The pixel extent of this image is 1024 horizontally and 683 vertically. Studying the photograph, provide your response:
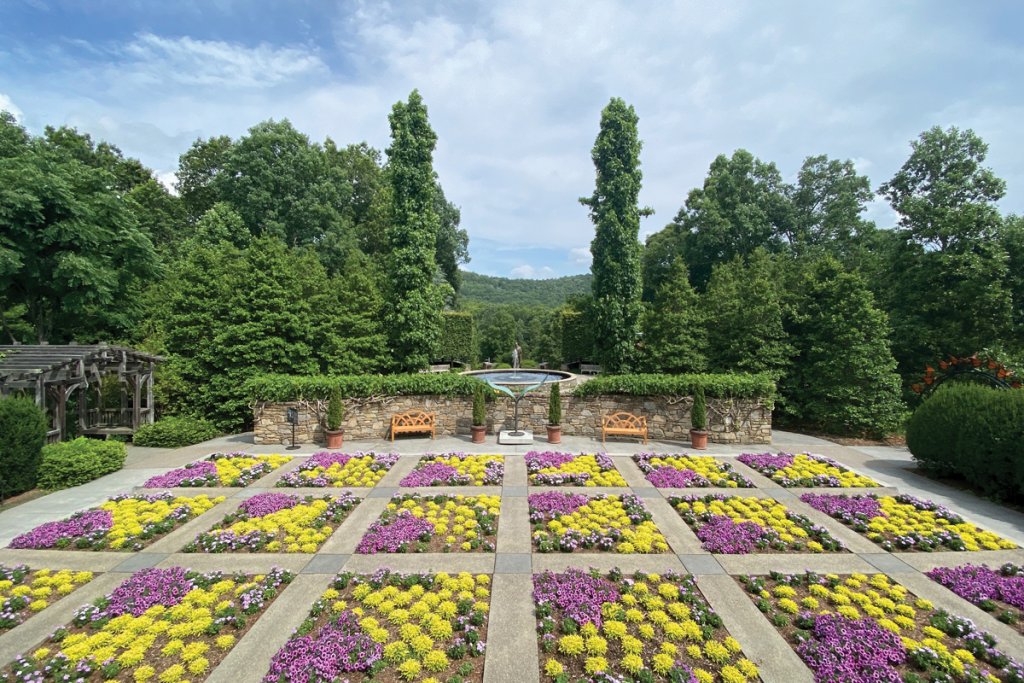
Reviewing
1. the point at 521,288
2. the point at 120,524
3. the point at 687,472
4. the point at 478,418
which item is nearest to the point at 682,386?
the point at 687,472

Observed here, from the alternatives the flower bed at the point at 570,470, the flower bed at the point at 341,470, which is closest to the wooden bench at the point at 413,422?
the flower bed at the point at 341,470

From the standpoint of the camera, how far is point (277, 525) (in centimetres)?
709

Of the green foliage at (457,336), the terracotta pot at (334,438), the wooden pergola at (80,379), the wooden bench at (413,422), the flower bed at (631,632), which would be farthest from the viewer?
the green foliage at (457,336)

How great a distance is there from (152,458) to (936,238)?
27966 mm

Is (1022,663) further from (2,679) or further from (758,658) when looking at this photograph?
(2,679)

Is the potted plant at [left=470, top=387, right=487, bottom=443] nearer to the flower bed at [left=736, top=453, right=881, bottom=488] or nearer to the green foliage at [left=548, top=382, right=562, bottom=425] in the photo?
the green foliage at [left=548, top=382, right=562, bottom=425]

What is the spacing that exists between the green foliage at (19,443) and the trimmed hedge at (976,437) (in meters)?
19.5

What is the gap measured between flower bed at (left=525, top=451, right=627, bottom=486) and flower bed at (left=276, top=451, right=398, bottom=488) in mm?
3529

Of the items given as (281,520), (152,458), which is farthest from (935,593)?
(152,458)

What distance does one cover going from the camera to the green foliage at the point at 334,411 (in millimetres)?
11773

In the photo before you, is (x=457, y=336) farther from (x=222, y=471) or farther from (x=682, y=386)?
(x=222, y=471)

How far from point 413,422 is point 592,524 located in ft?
23.3

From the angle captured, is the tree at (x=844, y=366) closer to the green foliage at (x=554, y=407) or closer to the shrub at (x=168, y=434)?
the green foliage at (x=554, y=407)

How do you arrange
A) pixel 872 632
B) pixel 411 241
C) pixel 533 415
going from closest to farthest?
pixel 872 632, pixel 533 415, pixel 411 241
